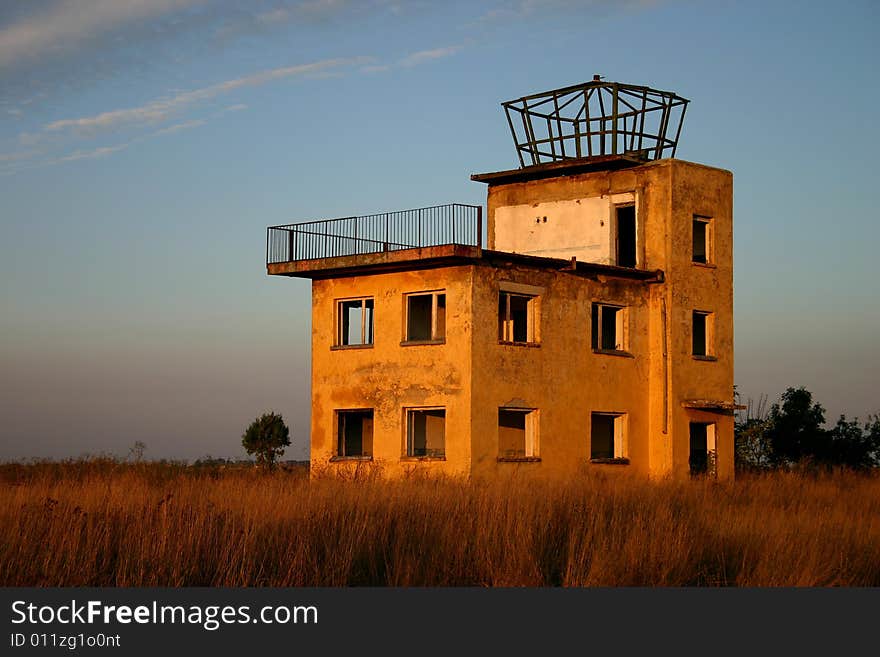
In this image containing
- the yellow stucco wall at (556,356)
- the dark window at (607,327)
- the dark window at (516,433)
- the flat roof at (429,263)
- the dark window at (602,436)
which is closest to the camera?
the flat roof at (429,263)

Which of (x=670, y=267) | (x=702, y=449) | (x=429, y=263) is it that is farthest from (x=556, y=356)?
(x=702, y=449)

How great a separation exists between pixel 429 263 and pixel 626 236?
7252 millimetres

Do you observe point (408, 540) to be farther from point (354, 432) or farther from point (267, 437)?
point (267, 437)

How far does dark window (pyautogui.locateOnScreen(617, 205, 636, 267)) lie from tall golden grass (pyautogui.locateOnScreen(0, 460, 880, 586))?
11868 mm

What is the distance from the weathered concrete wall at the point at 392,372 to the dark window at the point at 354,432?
0.86 feet

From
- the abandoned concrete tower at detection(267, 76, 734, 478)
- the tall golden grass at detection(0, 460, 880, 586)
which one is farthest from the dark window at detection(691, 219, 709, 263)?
the tall golden grass at detection(0, 460, 880, 586)

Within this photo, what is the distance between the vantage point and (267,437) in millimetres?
47406

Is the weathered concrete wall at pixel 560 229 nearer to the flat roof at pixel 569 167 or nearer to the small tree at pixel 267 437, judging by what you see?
the flat roof at pixel 569 167

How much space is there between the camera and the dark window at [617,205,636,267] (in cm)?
3388

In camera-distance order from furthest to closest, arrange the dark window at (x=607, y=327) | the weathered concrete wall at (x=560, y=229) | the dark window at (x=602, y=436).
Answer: the weathered concrete wall at (x=560, y=229), the dark window at (x=602, y=436), the dark window at (x=607, y=327)

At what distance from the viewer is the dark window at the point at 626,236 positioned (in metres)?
33.9

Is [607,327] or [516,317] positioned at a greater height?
[516,317]

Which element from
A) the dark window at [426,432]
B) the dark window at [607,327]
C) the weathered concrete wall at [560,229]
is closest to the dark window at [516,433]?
the dark window at [426,432]

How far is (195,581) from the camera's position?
14234 millimetres
